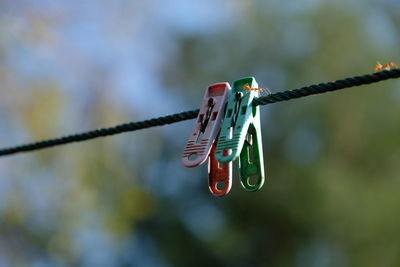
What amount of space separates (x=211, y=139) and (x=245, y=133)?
79 millimetres

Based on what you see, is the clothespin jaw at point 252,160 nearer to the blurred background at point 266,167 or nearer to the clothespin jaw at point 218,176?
the clothespin jaw at point 218,176

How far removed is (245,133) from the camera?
4.32 ft

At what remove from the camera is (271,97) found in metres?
1.36

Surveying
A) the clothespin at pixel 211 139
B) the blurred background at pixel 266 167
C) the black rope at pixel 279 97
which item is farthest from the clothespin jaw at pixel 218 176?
the blurred background at pixel 266 167

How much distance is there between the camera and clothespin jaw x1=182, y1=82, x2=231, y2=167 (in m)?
1.35

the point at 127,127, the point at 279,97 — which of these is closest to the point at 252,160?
the point at 279,97

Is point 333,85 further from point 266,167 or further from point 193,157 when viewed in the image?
point 266,167

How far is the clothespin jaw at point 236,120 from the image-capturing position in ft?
4.17

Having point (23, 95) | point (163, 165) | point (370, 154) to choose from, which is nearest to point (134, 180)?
point (163, 165)

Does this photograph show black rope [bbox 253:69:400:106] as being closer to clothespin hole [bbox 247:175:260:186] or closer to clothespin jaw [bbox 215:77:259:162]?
clothespin jaw [bbox 215:77:259:162]

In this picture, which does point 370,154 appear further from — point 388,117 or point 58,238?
point 58,238

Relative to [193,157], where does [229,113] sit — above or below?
above

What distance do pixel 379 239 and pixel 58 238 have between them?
8.70ft

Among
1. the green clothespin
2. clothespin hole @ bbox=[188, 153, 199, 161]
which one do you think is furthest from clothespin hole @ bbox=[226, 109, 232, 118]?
clothespin hole @ bbox=[188, 153, 199, 161]
